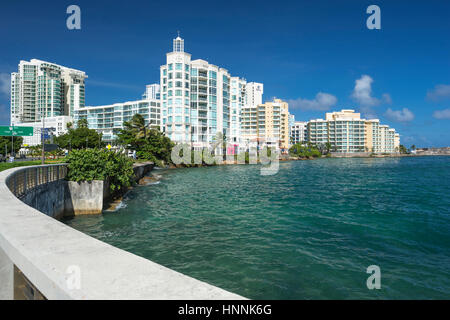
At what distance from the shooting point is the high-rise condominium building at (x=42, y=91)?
169 m

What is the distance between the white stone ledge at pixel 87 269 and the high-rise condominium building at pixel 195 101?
8567cm

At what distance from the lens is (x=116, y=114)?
5605 inches

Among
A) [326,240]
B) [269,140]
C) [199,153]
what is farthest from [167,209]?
[269,140]

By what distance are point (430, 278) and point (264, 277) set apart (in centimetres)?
549

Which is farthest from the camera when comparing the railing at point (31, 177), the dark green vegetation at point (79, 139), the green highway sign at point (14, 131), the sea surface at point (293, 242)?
the dark green vegetation at point (79, 139)

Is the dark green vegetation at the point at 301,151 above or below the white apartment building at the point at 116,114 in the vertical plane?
below

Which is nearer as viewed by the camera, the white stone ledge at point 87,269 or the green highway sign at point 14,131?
the white stone ledge at point 87,269

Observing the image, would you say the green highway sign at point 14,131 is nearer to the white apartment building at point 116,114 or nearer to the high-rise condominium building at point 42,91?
the white apartment building at point 116,114

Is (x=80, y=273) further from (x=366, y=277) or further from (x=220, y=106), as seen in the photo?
(x=220, y=106)

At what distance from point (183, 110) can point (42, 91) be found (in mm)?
122682

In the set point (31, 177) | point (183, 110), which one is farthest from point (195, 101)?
point (31, 177)

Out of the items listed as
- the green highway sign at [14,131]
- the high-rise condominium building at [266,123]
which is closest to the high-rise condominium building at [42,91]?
the high-rise condominium building at [266,123]

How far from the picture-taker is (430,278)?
973 centimetres

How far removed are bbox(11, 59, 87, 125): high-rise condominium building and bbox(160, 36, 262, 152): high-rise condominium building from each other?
103317 mm
